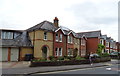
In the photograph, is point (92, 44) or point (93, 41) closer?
point (93, 41)

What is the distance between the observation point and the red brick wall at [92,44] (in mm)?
42550

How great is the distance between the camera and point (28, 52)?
25828 mm

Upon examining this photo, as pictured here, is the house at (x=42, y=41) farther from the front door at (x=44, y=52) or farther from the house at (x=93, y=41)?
the house at (x=93, y=41)

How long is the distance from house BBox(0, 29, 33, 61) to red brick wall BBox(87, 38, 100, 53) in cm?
2232

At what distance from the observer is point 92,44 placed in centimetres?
4303

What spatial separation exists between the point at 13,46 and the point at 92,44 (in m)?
25.6

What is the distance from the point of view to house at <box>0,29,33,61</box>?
24511 mm

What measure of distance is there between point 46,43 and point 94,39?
2064 cm

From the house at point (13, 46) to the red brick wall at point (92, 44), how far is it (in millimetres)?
22319

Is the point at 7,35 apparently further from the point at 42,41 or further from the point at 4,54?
the point at 42,41

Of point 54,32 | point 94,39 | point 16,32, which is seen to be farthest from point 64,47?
point 94,39

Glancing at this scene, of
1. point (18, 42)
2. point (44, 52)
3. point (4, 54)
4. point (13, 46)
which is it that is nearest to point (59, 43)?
point (44, 52)

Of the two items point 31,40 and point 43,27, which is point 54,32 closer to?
point 43,27

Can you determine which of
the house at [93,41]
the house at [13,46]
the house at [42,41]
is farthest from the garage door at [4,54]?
the house at [93,41]
